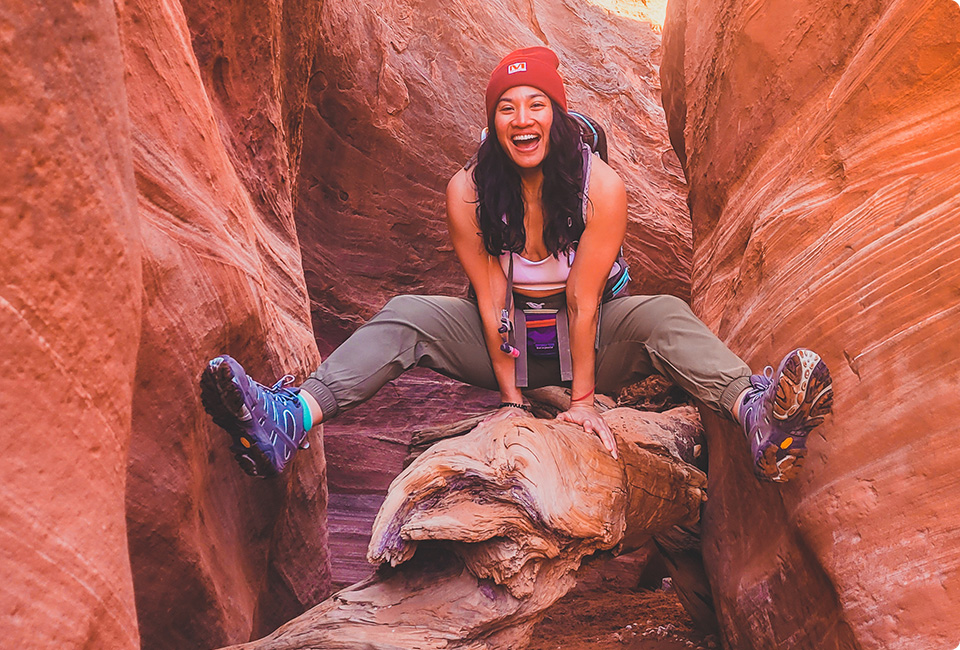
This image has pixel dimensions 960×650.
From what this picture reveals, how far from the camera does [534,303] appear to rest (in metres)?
3.86

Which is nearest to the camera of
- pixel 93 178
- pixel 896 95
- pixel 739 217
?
pixel 93 178

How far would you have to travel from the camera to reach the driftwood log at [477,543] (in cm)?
281

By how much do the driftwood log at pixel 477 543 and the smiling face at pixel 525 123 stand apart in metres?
1.26

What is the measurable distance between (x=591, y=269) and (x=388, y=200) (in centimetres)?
417

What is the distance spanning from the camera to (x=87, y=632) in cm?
146

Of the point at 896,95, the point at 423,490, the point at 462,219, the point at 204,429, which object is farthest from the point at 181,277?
the point at 896,95

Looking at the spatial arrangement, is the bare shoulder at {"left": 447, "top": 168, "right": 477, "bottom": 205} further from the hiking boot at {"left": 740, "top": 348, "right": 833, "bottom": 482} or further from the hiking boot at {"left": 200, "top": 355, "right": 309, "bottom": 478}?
the hiking boot at {"left": 740, "top": 348, "right": 833, "bottom": 482}

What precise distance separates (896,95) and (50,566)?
3155 millimetres

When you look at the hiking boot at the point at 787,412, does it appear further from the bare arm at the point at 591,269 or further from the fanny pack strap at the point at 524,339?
the fanny pack strap at the point at 524,339

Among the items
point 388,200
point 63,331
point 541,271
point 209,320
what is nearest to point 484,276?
point 541,271

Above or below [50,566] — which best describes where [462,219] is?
above

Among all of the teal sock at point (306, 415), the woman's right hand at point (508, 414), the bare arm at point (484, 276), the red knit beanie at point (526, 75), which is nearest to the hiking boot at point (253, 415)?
the teal sock at point (306, 415)

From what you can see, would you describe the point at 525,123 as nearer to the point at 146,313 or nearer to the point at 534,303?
the point at 534,303

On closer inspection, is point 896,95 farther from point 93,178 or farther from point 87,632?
point 87,632
